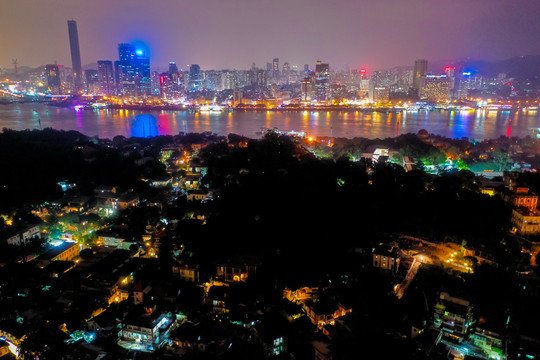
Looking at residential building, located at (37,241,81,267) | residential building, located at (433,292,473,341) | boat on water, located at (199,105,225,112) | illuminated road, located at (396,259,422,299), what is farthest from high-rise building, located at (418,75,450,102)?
residential building, located at (37,241,81,267)

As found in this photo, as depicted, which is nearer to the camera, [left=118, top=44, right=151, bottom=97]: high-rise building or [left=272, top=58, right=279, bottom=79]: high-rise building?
[left=118, top=44, right=151, bottom=97]: high-rise building

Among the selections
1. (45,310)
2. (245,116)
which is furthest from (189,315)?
(245,116)

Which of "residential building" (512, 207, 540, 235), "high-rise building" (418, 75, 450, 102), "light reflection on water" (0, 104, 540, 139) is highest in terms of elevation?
"high-rise building" (418, 75, 450, 102)

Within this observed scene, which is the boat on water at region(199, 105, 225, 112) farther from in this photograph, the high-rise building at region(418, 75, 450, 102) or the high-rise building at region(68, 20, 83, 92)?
the high-rise building at region(68, 20, 83, 92)

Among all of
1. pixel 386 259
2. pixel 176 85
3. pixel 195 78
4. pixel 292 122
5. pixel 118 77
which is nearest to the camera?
pixel 386 259

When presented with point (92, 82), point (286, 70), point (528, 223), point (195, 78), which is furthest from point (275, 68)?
point (528, 223)

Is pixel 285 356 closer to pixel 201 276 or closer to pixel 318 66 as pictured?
pixel 201 276

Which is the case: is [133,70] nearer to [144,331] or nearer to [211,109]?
[211,109]
